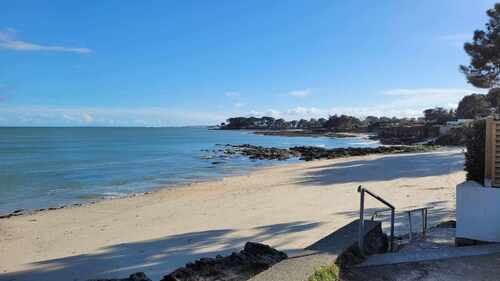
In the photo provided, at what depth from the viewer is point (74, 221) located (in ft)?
47.5

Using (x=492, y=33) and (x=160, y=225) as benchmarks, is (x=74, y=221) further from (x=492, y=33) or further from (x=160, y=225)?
(x=492, y=33)

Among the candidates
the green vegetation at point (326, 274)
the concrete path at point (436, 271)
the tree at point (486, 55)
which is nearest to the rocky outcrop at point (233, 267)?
the green vegetation at point (326, 274)

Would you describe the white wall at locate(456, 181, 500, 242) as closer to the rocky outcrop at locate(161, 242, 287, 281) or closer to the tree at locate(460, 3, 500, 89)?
the rocky outcrop at locate(161, 242, 287, 281)

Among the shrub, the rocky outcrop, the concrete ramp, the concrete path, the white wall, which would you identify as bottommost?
the rocky outcrop

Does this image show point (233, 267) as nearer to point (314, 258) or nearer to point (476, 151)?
point (314, 258)

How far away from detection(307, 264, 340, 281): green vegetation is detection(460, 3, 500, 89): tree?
84.2ft

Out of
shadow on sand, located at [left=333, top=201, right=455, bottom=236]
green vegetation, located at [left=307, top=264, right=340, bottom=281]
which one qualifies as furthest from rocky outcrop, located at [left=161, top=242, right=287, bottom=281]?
shadow on sand, located at [left=333, top=201, right=455, bottom=236]

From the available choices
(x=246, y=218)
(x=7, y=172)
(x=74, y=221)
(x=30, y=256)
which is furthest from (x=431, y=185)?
(x=7, y=172)

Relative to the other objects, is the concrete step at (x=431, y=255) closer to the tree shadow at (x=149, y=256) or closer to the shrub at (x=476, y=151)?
the shrub at (x=476, y=151)

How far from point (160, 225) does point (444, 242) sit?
8201 mm

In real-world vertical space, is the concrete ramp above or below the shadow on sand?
above

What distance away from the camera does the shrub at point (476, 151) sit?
268 inches

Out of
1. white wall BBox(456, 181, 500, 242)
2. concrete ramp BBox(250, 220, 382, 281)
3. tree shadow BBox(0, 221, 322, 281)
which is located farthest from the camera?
tree shadow BBox(0, 221, 322, 281)

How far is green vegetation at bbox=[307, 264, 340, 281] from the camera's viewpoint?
4.34 metres
